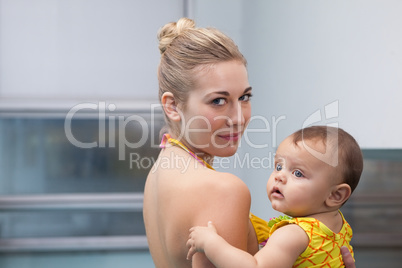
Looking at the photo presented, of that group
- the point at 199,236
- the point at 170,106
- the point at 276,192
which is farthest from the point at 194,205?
the point at 170,106

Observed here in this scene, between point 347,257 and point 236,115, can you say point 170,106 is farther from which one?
point 347,257

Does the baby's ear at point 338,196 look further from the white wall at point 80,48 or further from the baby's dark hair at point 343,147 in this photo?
the white wall at point 80,48

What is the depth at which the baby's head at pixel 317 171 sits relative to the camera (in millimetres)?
1186

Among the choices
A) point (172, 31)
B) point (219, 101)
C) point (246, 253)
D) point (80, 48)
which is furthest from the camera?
point (80, 48)

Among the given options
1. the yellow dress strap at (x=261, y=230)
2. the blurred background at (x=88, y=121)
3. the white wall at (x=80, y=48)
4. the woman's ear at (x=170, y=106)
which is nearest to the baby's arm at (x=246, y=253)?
the yellow dress strap at (x=261, y=230)

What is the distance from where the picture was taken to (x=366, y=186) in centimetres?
202

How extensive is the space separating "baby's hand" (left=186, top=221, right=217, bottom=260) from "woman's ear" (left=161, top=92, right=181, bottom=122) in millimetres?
342

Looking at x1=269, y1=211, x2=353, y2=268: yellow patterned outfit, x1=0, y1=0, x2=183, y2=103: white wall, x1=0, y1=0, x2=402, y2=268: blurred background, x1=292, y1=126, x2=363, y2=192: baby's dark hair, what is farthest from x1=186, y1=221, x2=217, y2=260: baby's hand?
x1=0, y1=0, x2=183, y2=103: white wall

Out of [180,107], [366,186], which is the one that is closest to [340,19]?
[366,186]

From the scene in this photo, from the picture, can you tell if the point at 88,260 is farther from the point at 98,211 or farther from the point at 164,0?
the point at 164,0

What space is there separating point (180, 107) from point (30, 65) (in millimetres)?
2753

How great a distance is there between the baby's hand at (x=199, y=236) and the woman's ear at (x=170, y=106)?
34 centimetres

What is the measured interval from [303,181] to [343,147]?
12 centimetres

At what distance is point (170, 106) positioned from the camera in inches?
54.3
